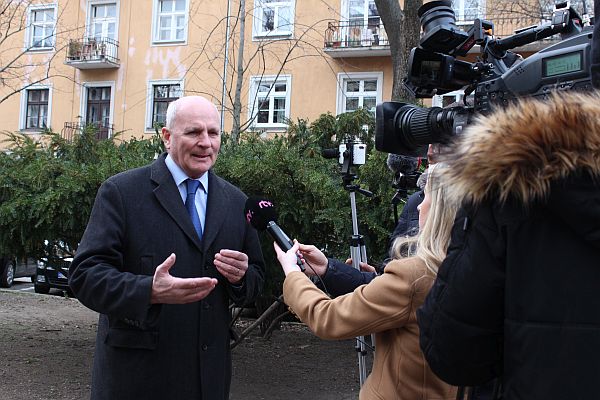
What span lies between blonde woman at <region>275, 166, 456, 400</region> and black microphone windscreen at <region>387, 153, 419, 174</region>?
1.80 metres

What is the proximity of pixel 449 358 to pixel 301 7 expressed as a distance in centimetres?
1890

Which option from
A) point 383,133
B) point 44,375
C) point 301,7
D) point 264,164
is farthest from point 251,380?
point 301,7

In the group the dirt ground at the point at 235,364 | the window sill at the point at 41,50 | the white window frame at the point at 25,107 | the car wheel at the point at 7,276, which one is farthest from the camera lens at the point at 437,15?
the white window frame at the point at 25,107

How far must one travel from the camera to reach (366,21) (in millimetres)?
19719

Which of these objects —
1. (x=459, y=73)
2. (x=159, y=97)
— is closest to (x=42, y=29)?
(x=159, y=97)

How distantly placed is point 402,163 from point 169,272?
1860 mm

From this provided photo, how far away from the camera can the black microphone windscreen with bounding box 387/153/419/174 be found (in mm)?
3854

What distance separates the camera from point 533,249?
1.32m

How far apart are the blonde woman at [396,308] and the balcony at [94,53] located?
70.9 feet

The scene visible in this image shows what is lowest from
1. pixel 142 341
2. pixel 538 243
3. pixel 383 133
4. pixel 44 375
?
pixel 44 375

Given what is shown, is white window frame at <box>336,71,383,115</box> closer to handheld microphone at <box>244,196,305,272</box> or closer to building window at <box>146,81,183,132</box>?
building window at <box>146,81,183,132</box>

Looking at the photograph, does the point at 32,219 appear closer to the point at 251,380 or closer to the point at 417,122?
the point at 251,380

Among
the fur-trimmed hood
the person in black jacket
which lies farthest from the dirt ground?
the fur-trimmed hood

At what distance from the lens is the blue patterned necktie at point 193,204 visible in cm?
274
